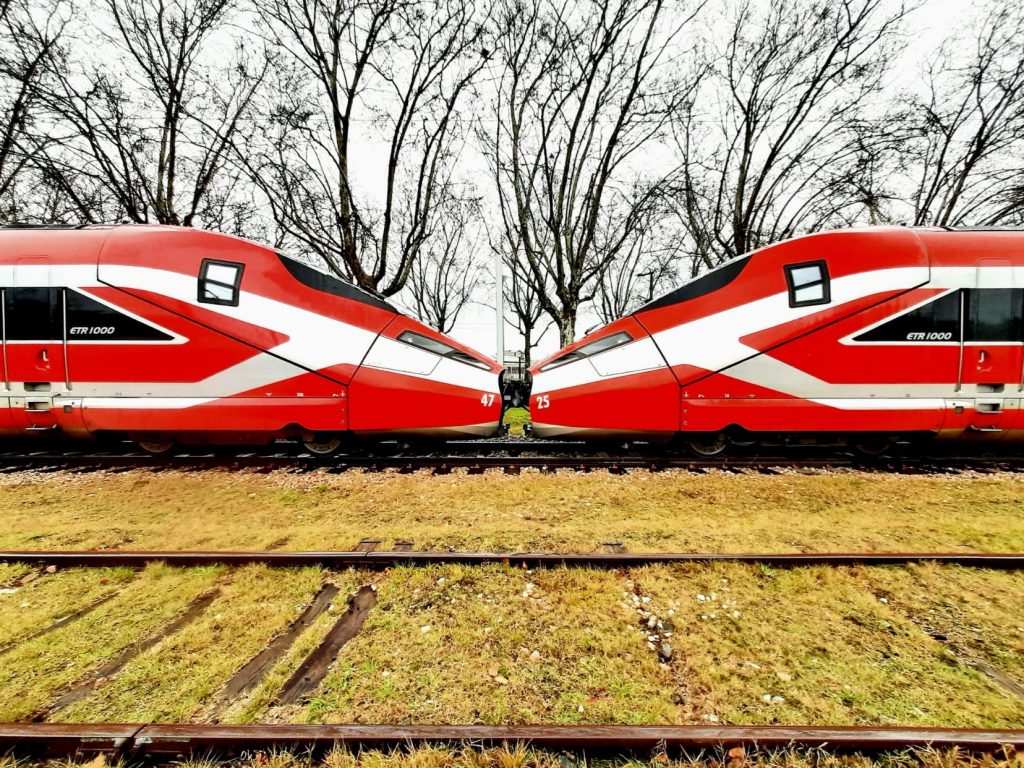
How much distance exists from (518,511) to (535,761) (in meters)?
2.74

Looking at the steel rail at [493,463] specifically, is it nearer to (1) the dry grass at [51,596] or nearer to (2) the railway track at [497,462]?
(2) the railway track at [497,462]

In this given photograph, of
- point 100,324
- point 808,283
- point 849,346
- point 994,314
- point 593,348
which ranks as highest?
point 808,283

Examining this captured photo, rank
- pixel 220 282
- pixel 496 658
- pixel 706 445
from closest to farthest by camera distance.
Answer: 1. pixel 496 658
2. pixel 220 282
3. pixel 706 445

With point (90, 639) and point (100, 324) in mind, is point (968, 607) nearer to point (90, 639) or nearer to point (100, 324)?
point (90, 639)

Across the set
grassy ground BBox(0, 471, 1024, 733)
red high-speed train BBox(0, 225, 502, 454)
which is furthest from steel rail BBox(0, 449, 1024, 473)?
grassy ground BBox(0, 471, 1024, 733)

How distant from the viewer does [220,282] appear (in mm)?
5445

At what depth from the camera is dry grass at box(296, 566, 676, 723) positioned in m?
1.72

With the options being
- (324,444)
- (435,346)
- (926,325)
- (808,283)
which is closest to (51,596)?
(324,444)

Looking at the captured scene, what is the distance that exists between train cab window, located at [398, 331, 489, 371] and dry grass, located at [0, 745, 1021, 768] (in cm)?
507

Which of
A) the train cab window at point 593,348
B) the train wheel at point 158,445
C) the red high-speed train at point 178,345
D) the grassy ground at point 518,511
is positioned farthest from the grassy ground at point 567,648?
the train cab window at point 593,348

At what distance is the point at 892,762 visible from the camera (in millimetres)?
1504

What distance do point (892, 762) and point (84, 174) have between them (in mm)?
17184

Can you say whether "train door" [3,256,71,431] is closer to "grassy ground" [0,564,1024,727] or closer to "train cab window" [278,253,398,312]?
"train cab window" [278,253,398,312]

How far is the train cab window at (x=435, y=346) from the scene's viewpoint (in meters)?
6.11
